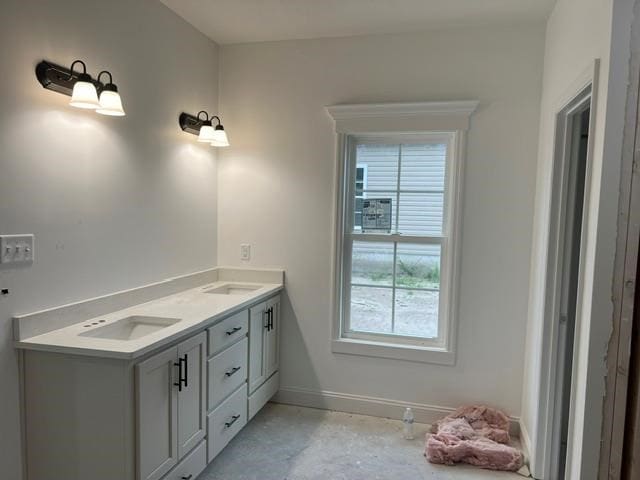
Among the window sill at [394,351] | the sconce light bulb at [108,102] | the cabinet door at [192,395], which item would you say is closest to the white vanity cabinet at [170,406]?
the cabinet door at [192,395]

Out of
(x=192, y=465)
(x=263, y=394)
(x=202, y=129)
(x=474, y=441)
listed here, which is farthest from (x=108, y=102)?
(x=474, y=441)

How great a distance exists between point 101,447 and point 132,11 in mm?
2120

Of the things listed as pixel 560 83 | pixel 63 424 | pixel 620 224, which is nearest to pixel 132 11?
pixel 63 424

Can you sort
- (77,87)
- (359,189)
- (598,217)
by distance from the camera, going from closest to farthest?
(598,217), (77,87), (359,189)

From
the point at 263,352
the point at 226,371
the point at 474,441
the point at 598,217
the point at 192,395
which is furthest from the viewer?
the point at 263,352

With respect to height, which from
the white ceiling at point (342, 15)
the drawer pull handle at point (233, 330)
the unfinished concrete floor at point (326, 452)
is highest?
the white ceiling at point (342, 15)

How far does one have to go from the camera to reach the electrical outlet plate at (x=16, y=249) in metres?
1.68

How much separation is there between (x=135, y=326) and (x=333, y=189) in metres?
1.54

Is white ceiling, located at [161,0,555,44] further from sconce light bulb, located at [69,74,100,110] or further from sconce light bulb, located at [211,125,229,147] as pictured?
sconce light bulb, located at [69,74,100,110]

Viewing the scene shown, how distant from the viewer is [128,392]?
5.52ft

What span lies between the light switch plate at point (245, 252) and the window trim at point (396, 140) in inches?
26.1

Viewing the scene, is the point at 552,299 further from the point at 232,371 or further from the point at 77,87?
the point at 77,87

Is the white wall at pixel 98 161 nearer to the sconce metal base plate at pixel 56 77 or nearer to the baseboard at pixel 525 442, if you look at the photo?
the sconce metal base plate at pixel 56 77

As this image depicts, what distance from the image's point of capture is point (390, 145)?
118 inches
